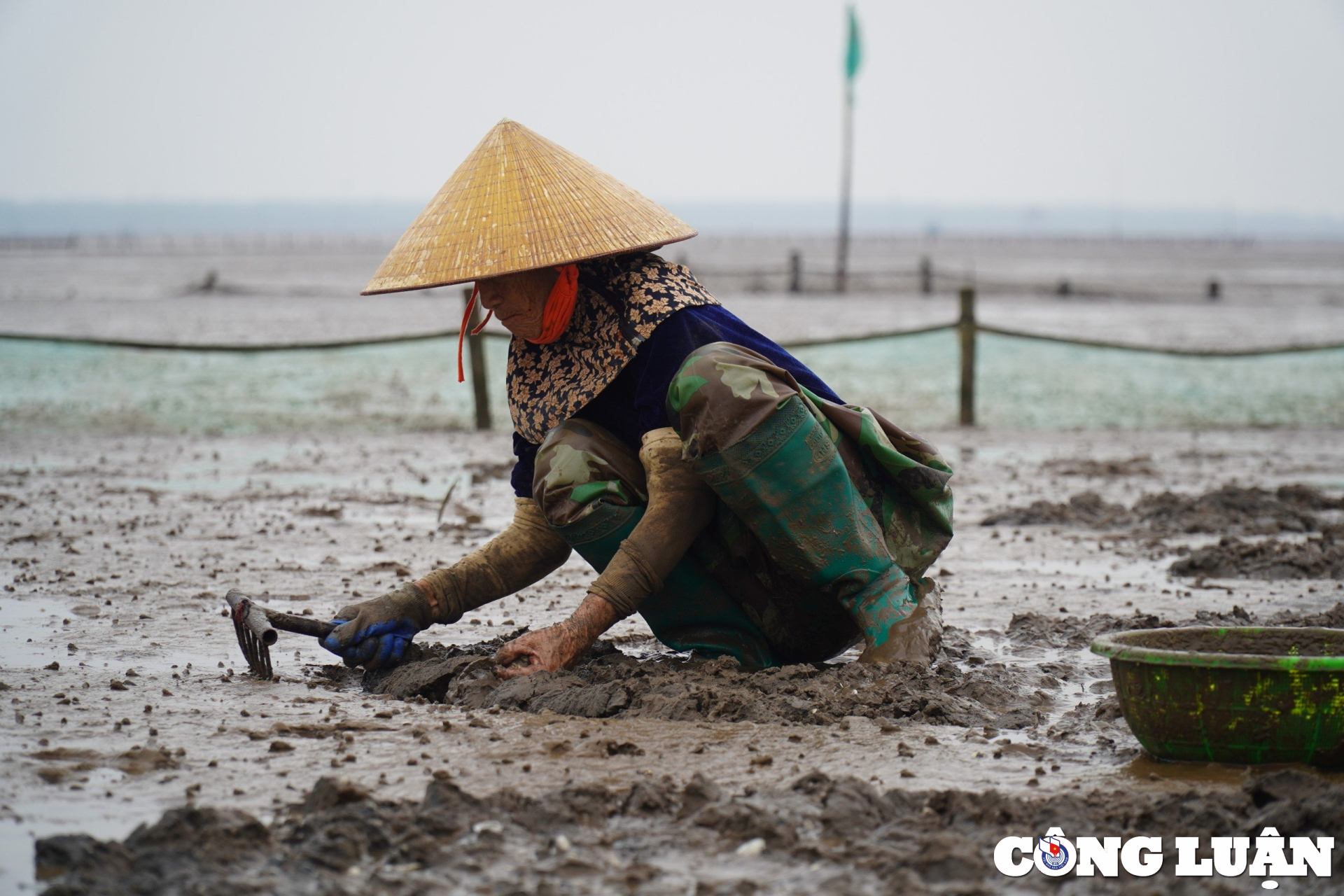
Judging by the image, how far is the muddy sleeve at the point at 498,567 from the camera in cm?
311

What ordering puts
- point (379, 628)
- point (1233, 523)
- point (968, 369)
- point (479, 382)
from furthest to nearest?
point (968, 369)
point (479, 382)
point (1233, 523)
point (379, 628)

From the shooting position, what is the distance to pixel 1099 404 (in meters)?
10.9

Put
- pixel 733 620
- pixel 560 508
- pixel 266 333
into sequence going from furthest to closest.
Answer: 1. pixel 266 333
2. pixel 733 620
3. pixel 560 508

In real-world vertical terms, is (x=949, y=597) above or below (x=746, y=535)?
below

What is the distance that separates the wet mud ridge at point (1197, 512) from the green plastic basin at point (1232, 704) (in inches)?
116

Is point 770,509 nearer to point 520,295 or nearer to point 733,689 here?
point 733,689

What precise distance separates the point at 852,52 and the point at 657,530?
29.4m

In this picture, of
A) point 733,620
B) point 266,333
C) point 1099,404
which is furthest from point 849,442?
point 266,333

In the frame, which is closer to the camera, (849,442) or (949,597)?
(849,442)

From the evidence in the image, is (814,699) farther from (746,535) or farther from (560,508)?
(560,508)

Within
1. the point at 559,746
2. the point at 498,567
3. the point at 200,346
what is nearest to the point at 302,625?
the point at 498,567

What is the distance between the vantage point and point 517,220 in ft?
9.26

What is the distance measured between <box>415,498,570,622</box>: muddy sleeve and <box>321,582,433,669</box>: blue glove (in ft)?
0.15

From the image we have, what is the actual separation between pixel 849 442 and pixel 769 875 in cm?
130
